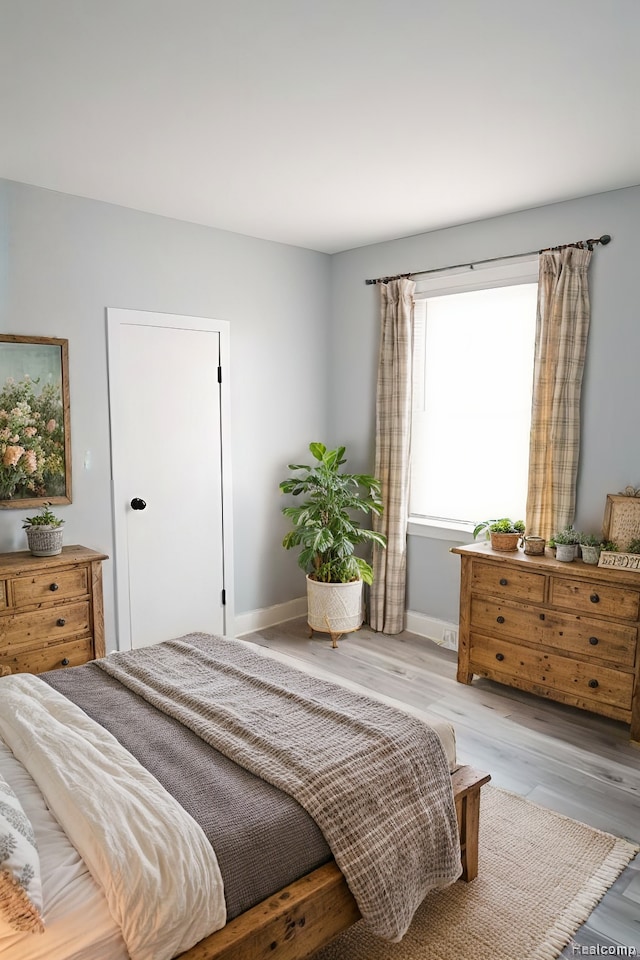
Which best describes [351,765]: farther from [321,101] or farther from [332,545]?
[332,545]

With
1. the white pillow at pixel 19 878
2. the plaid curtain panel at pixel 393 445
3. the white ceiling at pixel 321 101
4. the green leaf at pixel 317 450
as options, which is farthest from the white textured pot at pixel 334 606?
the white pillow at pixel 19 878

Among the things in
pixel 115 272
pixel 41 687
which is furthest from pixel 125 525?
pixel 41 687

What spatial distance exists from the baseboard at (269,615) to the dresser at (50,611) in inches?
49.7

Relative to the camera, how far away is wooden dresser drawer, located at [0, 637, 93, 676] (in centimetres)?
310

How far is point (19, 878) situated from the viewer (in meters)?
1.28

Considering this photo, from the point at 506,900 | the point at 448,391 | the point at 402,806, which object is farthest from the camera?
the point at 448,391

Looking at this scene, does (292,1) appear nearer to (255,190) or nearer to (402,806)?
(255,190)

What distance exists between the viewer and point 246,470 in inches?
177

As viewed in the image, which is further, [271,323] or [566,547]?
[271,323]

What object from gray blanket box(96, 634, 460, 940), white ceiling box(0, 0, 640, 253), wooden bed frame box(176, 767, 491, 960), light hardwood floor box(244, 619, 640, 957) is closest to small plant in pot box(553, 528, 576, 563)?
light hardwood floor box(244, 619, 640, 957)

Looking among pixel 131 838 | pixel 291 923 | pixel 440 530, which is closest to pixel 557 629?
pixel 440 530

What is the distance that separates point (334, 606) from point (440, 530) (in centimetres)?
86

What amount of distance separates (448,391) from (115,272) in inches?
86.5

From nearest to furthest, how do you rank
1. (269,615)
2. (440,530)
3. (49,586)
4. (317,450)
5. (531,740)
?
(531,740) → (49,586) → (440,530) → (317,450) → (269,615)
